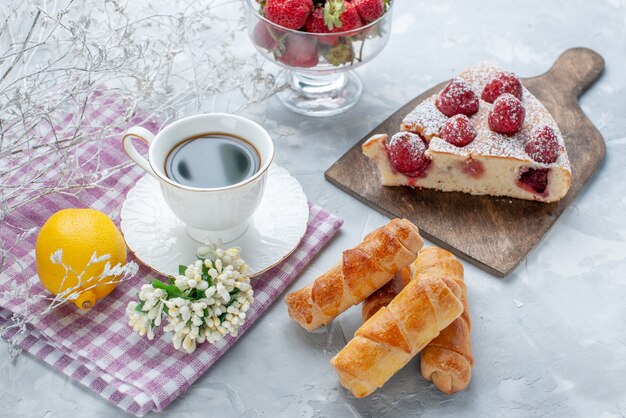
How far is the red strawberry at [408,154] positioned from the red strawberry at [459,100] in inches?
5.8

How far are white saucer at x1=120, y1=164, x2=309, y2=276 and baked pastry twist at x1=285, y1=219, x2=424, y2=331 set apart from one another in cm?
18

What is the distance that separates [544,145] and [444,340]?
770 millimetres

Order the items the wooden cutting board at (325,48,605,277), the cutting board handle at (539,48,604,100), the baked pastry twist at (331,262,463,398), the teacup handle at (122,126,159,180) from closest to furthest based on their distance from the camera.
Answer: the baked pastry twist at (331,262,463,398)
the teacup handle at (122,126,159,180)
the wooden cutting board at (325,48,605,277)
the cutting board handle at (539,48,604,100)

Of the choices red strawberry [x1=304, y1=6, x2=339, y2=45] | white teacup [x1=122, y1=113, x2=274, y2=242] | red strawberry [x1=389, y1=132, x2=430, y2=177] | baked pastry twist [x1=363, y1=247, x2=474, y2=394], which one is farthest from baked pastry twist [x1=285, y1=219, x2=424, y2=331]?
red strawberry [x1=304, y1=6, x2=339, y2=45]

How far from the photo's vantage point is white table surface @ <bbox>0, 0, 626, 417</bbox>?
175cm

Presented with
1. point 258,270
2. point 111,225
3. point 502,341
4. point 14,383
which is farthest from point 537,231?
point 14,383

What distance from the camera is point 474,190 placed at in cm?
232

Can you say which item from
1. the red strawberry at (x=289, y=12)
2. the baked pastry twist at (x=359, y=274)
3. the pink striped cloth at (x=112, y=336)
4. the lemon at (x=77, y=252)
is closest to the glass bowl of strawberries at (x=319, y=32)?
the red strawberry at (x=289, y=12)

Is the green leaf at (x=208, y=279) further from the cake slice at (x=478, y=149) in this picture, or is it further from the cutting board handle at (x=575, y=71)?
the cutting board handle at (x=575, y=71)

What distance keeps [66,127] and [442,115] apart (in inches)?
45.0

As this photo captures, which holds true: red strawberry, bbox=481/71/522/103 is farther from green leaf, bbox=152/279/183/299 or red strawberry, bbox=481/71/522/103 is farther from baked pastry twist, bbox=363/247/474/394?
green leaf, bbox=152/279/183/299

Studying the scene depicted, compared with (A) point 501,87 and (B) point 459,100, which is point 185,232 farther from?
(A) point 501,87

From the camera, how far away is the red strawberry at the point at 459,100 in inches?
91.5

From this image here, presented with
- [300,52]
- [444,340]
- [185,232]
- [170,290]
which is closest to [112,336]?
[170,290]
